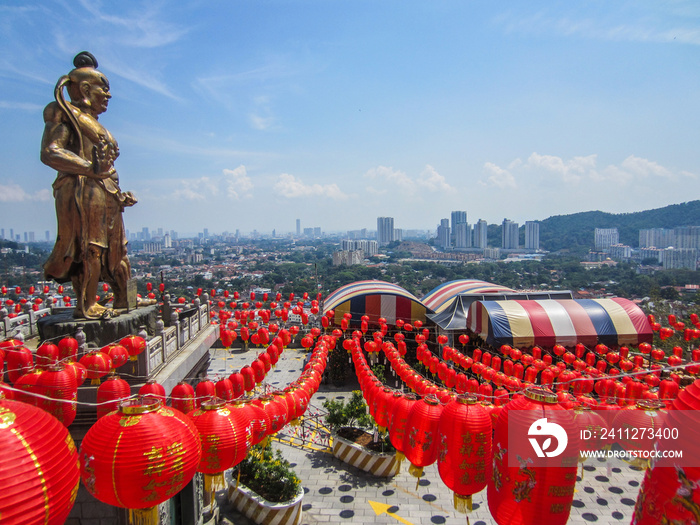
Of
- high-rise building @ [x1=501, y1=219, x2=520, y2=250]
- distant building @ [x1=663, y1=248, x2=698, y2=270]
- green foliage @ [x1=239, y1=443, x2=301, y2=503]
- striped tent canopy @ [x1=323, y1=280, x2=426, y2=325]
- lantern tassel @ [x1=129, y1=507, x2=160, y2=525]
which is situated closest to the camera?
lantern tassel @ [x1=129, y1=507, x2=160, y2=525]

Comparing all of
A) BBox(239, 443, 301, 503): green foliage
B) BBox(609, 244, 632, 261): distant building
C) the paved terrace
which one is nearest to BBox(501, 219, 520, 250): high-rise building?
BBox(609, 244, 632, 261): distant building

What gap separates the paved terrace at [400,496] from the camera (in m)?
10.8

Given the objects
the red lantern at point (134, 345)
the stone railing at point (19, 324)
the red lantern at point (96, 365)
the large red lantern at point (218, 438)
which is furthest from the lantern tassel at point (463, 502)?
the stone railing at point (19, 324)

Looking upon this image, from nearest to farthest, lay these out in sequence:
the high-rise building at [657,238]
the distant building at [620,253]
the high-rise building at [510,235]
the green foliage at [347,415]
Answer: the green foliage at [347,415] < the high-rise building at [657,238] < the distant building at [620,253] < the high-rise building at [510,235]

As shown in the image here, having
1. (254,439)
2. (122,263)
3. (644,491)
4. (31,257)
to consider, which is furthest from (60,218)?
(31,257)

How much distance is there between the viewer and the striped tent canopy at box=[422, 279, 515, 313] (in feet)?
80.8

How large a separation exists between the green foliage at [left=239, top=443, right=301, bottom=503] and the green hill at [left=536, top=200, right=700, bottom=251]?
7049 inches

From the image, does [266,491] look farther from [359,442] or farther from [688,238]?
[688,238]

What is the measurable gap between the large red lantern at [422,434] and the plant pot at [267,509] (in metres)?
3.95

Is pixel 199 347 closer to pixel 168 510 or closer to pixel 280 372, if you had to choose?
pixel 168 510

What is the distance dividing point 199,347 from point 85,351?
126 inches

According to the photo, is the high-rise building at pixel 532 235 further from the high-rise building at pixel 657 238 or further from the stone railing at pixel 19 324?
the stone railing at pixel 19 324

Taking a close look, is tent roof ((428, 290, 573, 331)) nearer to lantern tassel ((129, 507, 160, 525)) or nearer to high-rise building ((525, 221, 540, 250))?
lantern tassel ((129, 507, 160, 525))

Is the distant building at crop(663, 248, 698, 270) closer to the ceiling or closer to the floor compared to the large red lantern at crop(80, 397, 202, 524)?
closer to the floor
